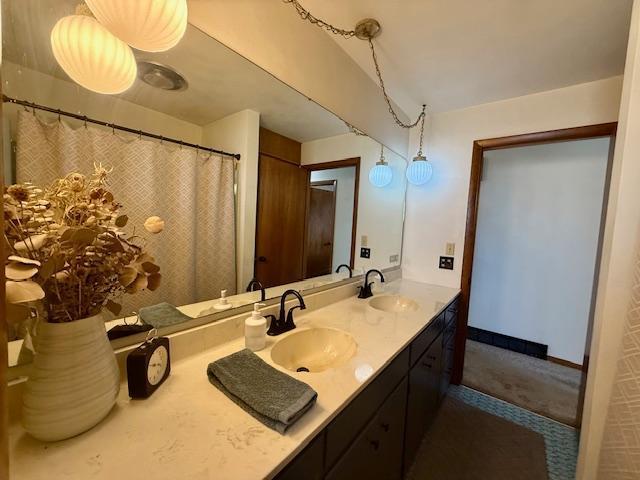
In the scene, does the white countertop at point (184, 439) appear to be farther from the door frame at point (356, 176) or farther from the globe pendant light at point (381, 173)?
the globe pendant light at point (381, 173)

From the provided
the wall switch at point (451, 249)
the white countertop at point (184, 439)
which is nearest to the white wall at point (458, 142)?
the wall switch at point (451, 249)

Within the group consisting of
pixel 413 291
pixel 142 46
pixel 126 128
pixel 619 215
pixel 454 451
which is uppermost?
pixel 142 46

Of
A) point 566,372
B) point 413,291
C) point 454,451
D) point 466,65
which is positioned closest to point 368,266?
point 413,291

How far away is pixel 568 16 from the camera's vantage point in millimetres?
1174

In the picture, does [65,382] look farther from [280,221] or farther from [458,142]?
[458,142]

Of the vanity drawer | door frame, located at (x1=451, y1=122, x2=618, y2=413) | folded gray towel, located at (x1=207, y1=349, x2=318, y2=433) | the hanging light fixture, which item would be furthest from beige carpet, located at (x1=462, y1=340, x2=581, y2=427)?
folded gray towel, located at (x1=207, y1=349, x2=318, y2=433)

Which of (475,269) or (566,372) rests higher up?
(475,269)

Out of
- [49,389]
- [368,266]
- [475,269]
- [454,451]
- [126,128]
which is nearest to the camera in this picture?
[49,389]

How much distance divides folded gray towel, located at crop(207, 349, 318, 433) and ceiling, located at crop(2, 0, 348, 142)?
0.84 meters

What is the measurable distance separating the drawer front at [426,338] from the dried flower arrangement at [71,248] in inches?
43.7

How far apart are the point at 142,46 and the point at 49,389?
0.83 metres

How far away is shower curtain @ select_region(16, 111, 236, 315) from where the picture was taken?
2.13 feet

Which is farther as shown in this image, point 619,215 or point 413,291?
point 413,291

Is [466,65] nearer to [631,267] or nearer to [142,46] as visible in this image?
[631,267]
